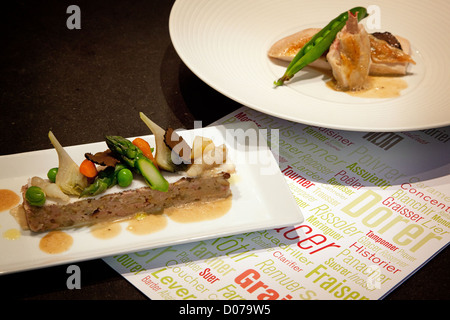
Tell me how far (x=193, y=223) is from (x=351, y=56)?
4.63 feet

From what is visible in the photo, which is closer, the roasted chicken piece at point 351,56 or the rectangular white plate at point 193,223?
the rectangular white plate at point 193,223

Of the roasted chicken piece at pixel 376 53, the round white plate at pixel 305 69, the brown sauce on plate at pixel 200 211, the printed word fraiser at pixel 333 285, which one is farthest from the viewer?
the roasted chicken piece at pixel 376 53

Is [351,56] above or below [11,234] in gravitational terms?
above

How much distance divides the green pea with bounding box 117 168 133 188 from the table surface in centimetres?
33

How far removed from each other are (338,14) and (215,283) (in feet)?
7.22

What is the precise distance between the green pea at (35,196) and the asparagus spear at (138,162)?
1.13 feet

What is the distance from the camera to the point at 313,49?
2.87 meters

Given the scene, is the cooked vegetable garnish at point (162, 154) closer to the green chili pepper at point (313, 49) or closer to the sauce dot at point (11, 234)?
the sauce dot at point (11, 234)

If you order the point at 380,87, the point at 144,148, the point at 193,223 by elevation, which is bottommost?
the point at 193,223

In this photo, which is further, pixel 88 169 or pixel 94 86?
pixel 94 86

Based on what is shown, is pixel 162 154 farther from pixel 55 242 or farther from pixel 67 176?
pixel 55 242

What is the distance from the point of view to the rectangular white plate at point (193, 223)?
190cm

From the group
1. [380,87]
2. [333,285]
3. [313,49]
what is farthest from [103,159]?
[380,87]

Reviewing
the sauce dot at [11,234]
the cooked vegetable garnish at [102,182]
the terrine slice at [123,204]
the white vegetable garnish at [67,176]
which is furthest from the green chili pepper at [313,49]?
the sauce dot at [11,234]
